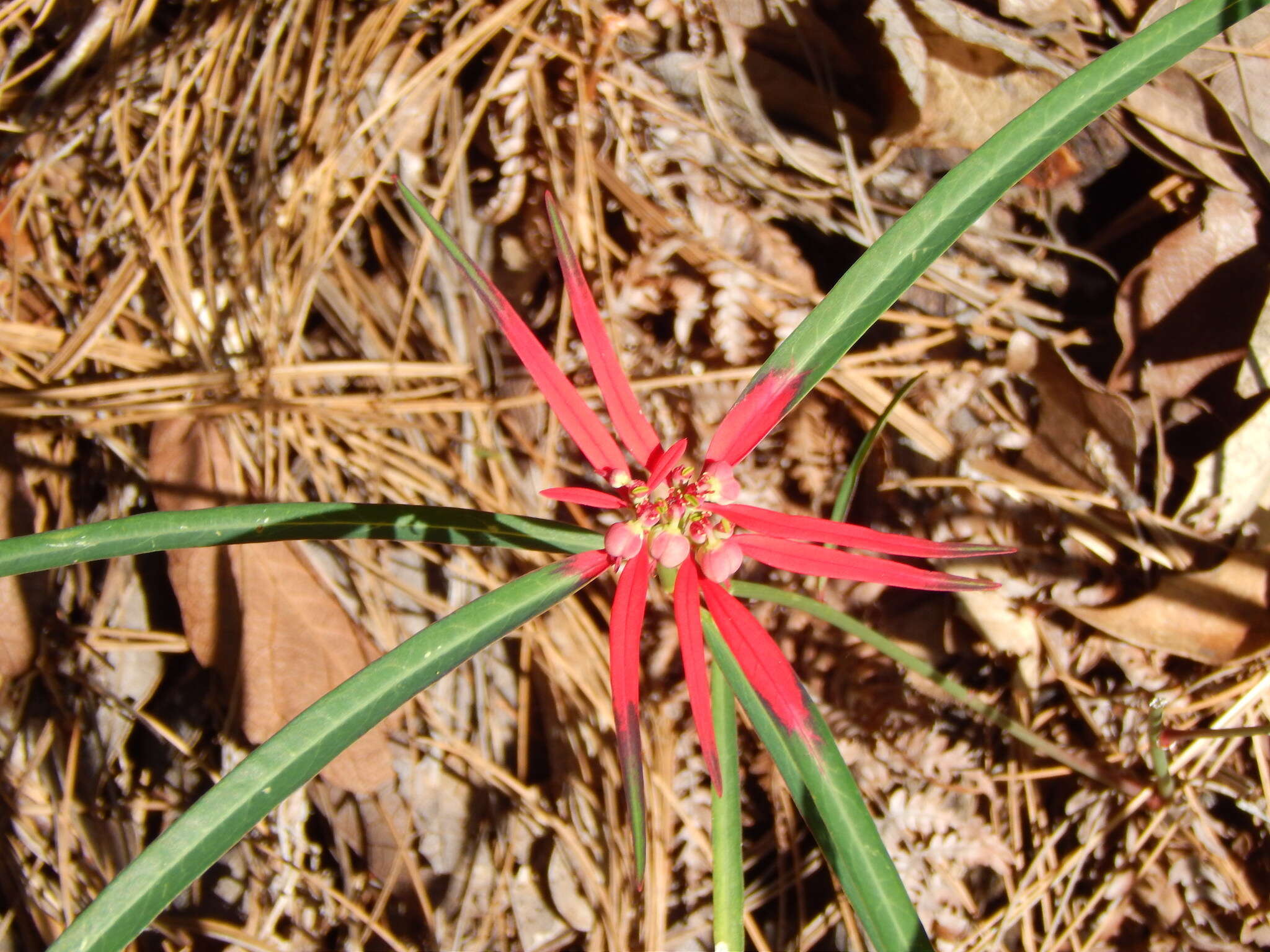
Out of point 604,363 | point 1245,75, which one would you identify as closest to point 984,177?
point 604,363

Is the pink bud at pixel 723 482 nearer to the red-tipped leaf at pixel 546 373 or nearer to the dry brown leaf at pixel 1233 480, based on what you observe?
the red-tipped leaf at pixel 546 373

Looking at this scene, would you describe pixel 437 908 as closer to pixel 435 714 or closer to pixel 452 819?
pixel 452 819

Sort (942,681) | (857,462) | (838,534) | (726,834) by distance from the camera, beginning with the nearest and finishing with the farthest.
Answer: (838,534) → (726,834) → (857,462) → (942,681)

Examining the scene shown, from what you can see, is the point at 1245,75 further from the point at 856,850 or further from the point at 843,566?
the point at 856,850

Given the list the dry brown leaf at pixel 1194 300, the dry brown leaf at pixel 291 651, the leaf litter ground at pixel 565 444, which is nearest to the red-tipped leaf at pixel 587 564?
the leaf litter ground at pixel 565 444

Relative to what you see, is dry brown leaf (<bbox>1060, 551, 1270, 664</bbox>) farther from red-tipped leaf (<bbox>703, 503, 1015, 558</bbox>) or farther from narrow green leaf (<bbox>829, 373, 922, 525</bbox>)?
red-tipped leaf (<bbox>703, 503, 1015, 558</bbox>)

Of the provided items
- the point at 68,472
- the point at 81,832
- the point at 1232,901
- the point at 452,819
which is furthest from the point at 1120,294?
the point at 81,832

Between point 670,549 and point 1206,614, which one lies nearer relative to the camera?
point 670,549
